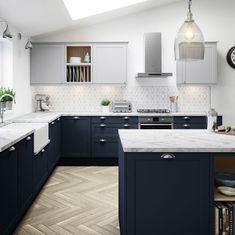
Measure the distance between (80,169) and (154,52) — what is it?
2564 millimetres

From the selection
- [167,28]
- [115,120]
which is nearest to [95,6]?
[167,28]

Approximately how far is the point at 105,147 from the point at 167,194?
392 cm

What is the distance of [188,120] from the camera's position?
6.52 m

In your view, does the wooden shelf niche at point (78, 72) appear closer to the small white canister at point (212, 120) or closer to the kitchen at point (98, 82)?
the kitchen at point (98, 82)

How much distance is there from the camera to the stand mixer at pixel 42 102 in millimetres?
6953

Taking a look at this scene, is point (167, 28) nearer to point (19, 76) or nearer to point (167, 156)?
point (19, 76)

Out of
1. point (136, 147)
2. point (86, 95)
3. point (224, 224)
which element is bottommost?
point (224, 224)

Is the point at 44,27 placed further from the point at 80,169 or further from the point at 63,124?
the point at 80,169

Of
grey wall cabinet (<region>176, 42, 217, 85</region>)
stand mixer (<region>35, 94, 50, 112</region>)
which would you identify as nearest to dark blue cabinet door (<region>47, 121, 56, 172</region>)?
stand mixer (<region>35, 94, 50, 112</region>)

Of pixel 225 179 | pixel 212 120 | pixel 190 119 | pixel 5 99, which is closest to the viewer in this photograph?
pixel 225 179

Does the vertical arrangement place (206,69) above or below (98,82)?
above

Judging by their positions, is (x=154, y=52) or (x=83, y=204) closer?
(x=83, y=204)

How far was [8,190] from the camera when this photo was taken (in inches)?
123

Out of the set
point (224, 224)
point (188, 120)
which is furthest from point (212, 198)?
point (188, 120)
